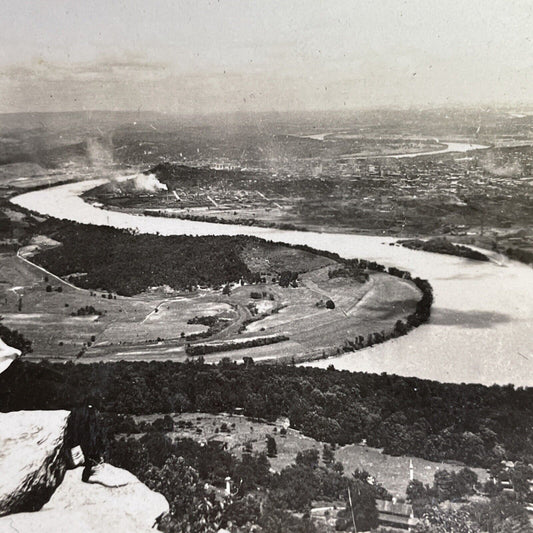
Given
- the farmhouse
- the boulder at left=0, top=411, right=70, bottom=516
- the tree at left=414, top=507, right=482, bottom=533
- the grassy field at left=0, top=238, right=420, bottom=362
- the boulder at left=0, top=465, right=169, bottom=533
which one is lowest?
the grassy field at left=0, top=238, right=420, bottom=362

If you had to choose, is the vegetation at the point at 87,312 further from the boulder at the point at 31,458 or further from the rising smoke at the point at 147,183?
the rising smoke at the point at 147,183

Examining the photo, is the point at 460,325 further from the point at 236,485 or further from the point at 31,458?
the point at 31,458

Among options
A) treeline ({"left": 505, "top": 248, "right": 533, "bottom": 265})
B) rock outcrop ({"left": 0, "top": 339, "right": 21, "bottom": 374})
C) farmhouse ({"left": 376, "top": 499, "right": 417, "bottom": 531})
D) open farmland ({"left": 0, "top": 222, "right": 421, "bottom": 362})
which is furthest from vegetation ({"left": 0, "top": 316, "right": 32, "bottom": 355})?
treeline ({"left": 505, "top": 248, "right": 533, "bottom": 265})

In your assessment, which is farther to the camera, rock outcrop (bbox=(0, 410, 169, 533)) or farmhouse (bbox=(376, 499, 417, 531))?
farmhouse (bbox=(376, 499, 417, 531))

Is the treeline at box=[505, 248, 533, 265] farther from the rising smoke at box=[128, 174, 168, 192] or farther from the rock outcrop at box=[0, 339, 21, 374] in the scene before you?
the rising smoke at box=[128, 174, 168, 192]

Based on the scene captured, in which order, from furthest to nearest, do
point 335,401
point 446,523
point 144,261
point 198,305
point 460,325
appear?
point 144,261
point 198,305
point 460,325
point 335,401
point 446,523

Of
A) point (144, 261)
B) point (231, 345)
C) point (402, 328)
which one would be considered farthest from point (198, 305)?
point (402, 328)
